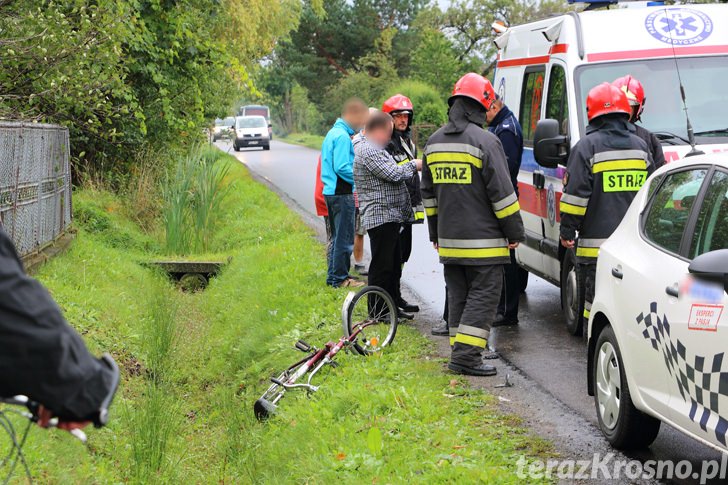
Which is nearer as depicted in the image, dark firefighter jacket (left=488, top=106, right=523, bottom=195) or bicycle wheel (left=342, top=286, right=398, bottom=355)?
bicycle wheel (left=342, top=286, right=398, bottom=355)

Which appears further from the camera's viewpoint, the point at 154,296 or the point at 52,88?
the point at 52,88

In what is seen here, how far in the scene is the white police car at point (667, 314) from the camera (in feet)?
13.6

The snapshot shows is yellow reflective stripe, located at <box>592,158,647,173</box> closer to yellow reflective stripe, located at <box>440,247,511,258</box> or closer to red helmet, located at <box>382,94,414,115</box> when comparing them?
yellow reflective stripe, located at <box>440,247,511,258</box>

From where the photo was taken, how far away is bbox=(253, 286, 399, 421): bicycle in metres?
7.16

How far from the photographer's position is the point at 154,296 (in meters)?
11.2

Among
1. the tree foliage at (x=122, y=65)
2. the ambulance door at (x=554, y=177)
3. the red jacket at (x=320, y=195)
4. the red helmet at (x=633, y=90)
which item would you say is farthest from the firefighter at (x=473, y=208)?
the tree foliage at (x=122, y=65)

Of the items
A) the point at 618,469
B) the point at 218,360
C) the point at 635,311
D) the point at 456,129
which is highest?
the point at 456,129

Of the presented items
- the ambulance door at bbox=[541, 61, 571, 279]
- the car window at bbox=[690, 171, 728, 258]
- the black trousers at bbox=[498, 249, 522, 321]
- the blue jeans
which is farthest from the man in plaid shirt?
the car window at bbox=[690, 171, 728, 258]

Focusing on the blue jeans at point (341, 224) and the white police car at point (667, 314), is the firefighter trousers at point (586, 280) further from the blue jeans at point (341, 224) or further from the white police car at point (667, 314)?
the blue jeans at point (341, 224)

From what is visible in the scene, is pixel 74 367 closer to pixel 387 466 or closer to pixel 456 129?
pixel 387 466

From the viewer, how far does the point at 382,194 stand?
8234 mm

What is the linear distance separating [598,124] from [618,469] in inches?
117

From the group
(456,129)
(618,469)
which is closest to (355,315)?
(456,129)

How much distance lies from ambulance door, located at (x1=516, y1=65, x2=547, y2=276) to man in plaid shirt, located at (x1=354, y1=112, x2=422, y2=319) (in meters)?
1.21
